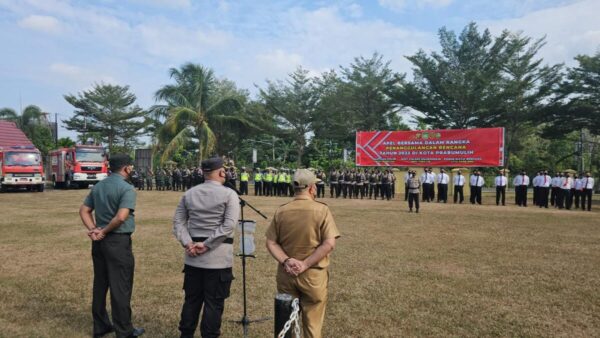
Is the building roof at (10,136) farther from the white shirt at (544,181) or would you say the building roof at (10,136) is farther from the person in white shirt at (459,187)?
the white shirt at (544,181)

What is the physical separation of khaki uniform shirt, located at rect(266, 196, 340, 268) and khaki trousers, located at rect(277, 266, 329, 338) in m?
0.10

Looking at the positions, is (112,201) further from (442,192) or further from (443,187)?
(442,192)

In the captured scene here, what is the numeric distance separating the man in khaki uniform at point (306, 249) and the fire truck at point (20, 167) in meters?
25.1

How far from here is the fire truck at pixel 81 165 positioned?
26609 mm

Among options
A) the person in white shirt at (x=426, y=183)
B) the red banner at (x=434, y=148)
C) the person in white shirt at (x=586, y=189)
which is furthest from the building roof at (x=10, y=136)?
the person in white shirt at (x=586, y=189)

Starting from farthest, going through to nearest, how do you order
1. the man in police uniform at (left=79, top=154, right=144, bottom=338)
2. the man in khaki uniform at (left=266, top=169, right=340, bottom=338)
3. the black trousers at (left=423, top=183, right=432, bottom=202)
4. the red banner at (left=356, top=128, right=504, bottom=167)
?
the red banner at (left=356, top=128, right=504, bottom=167) < the black trousers at (left=423, top=183, right=432, bottom=202) < the man in police uniform at (left=79, top=154, right=144, bottom=338) < the man in khaki uniform at (left=266, top=169, right=340, bottom=338)

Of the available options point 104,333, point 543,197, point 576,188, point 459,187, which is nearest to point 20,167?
point 459,187

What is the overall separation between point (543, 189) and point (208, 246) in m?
18.2

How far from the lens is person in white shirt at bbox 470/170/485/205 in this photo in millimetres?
19441

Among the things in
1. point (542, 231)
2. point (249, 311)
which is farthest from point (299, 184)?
point (542, 231)

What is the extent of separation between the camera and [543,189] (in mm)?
18531

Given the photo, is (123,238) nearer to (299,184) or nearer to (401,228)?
(299,184)

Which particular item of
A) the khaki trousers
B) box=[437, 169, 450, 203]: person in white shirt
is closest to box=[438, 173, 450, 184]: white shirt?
box=[437, 169, 450, 203]: person in white shirt

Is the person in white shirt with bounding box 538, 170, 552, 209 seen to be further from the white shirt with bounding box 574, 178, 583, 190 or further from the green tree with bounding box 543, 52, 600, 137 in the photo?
the green tree with bounding box 543, 52, 600, 137
